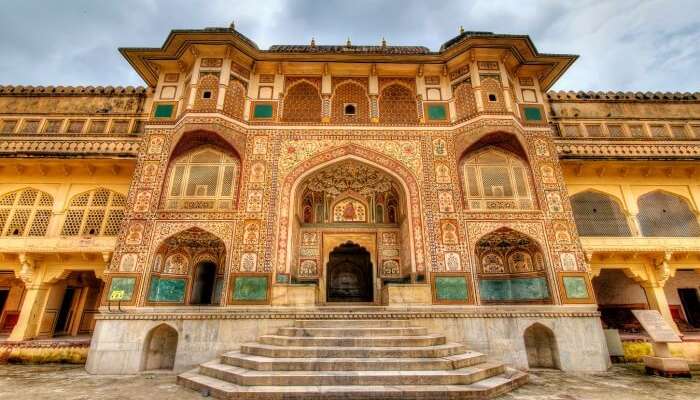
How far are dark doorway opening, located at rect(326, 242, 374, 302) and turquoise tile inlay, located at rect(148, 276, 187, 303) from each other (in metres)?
4.89

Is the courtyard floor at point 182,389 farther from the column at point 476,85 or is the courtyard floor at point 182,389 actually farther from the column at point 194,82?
the column at point 476,85

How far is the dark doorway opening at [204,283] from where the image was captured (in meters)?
10.9

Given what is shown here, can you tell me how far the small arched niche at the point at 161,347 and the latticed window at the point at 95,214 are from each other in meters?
4.32

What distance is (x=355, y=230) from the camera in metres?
12.4

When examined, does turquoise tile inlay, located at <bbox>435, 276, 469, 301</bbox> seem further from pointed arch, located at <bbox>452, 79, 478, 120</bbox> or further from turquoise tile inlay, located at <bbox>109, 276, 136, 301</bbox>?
turquoise tile inlay, located at <bbox>109, 276, 136, 301</bbox>

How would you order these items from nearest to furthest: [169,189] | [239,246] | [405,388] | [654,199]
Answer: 1. [405,388]
2. [239,246]
3. [169,189]
4. [654,199]

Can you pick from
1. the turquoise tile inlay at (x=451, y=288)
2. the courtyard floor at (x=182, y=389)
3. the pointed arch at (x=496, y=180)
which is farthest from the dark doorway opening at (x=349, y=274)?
the courtyard floor at (x=182, y=389)

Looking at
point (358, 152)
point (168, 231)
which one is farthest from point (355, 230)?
point (168, 231)

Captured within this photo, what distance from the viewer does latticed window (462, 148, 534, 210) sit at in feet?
34.7

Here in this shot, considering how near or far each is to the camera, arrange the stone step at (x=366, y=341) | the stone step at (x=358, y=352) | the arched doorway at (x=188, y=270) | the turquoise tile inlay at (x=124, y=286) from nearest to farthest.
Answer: the stone step at (x=358, y=352) → the stone step at (x=366, y=341) → the turquoise tile inlay at (x=124, y=286) → the arched doorway at (x=188, y=270)

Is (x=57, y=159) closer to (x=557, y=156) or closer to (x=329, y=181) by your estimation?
(x=329, y=181)

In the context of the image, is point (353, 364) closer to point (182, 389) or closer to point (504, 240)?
point (182, 389)

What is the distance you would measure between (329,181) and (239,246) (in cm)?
412

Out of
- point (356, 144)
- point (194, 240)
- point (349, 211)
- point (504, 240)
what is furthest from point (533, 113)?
point (194, 240)
